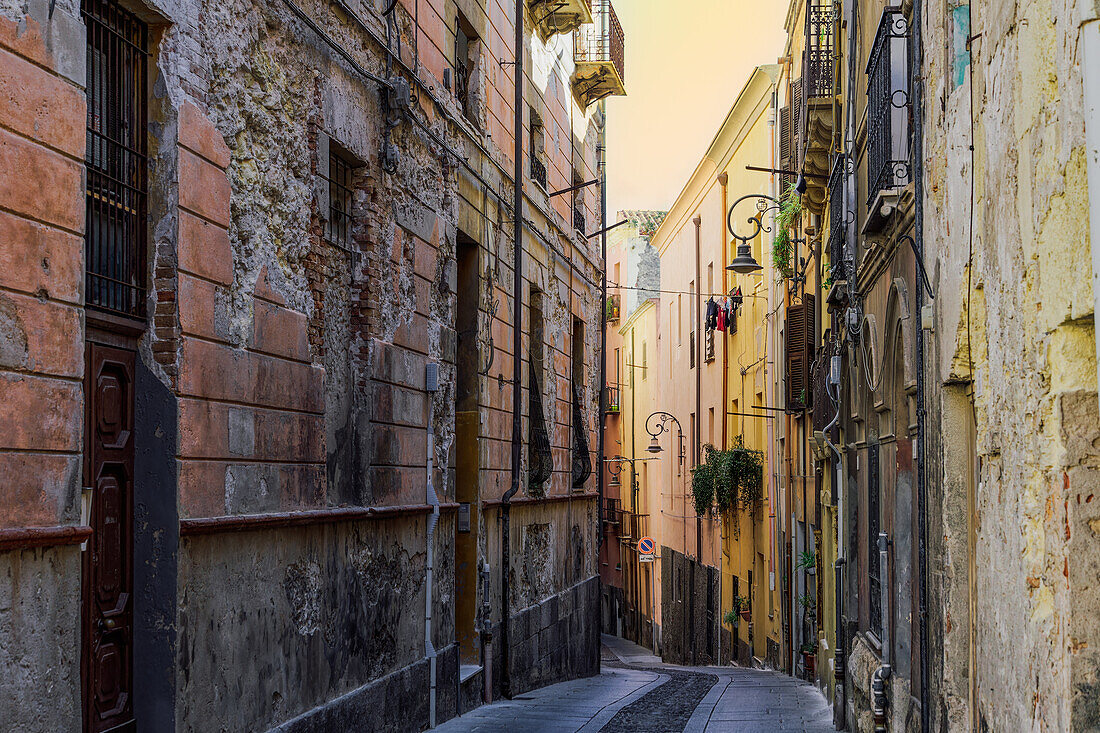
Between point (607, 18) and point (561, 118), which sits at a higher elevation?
point (607, 18)

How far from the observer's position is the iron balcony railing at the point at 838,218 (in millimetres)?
11867

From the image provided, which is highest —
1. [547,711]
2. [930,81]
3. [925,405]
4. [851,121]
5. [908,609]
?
[851,121]

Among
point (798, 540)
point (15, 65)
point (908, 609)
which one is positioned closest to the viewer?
point (15, 65)

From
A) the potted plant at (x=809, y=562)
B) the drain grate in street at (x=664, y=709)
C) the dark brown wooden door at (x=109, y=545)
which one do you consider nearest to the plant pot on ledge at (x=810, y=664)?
the potted plant at (x=809, y=562)

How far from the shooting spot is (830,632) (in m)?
14.8

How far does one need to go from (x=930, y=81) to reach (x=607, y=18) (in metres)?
→ 15.5

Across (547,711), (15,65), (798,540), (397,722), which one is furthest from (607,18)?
(15,65)

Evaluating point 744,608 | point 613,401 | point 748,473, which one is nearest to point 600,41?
point 748,473

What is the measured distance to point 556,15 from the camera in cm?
1803

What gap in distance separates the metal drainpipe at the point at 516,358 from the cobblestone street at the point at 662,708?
3.31 feet

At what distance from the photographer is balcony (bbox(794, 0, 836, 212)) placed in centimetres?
1432

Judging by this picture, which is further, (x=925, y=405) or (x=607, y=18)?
(x=607, y=18)

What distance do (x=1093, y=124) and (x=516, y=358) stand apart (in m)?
12.2

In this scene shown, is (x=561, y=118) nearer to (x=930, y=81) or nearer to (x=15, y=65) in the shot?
(x=930, y=81)
